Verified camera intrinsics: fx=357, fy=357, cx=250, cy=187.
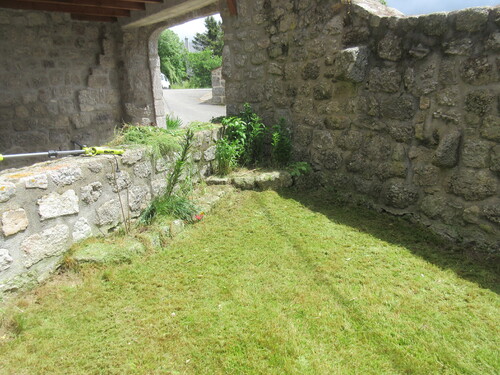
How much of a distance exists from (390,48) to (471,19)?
2.17 feet

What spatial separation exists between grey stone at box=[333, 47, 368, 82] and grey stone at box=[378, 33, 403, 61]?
17 cm

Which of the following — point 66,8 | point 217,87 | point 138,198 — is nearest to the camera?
point 138,198

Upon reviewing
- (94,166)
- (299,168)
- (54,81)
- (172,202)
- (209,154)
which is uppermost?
(54,81)

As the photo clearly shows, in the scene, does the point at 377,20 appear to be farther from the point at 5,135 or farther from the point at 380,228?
the point at 5,135

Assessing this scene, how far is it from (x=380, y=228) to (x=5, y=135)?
5686 mm

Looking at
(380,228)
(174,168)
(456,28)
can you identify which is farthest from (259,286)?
(456,28)

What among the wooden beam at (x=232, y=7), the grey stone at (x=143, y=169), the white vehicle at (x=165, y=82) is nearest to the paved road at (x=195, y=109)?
the wooden beam at (x=232, y=7)

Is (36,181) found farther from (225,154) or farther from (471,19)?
(471,19)

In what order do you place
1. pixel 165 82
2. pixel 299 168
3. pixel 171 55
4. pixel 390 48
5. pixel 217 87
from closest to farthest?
pixel 390 48, pixel 299 168, pixel 217 87, pixel 165 82, pixel 171 55

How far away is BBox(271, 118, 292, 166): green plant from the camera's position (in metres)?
4.23

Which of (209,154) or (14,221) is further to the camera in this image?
(209,154)

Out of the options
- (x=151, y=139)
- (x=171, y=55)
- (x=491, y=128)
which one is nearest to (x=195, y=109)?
(x=151, y=139)

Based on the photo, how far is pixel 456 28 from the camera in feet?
9.12

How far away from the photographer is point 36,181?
2.51 m
